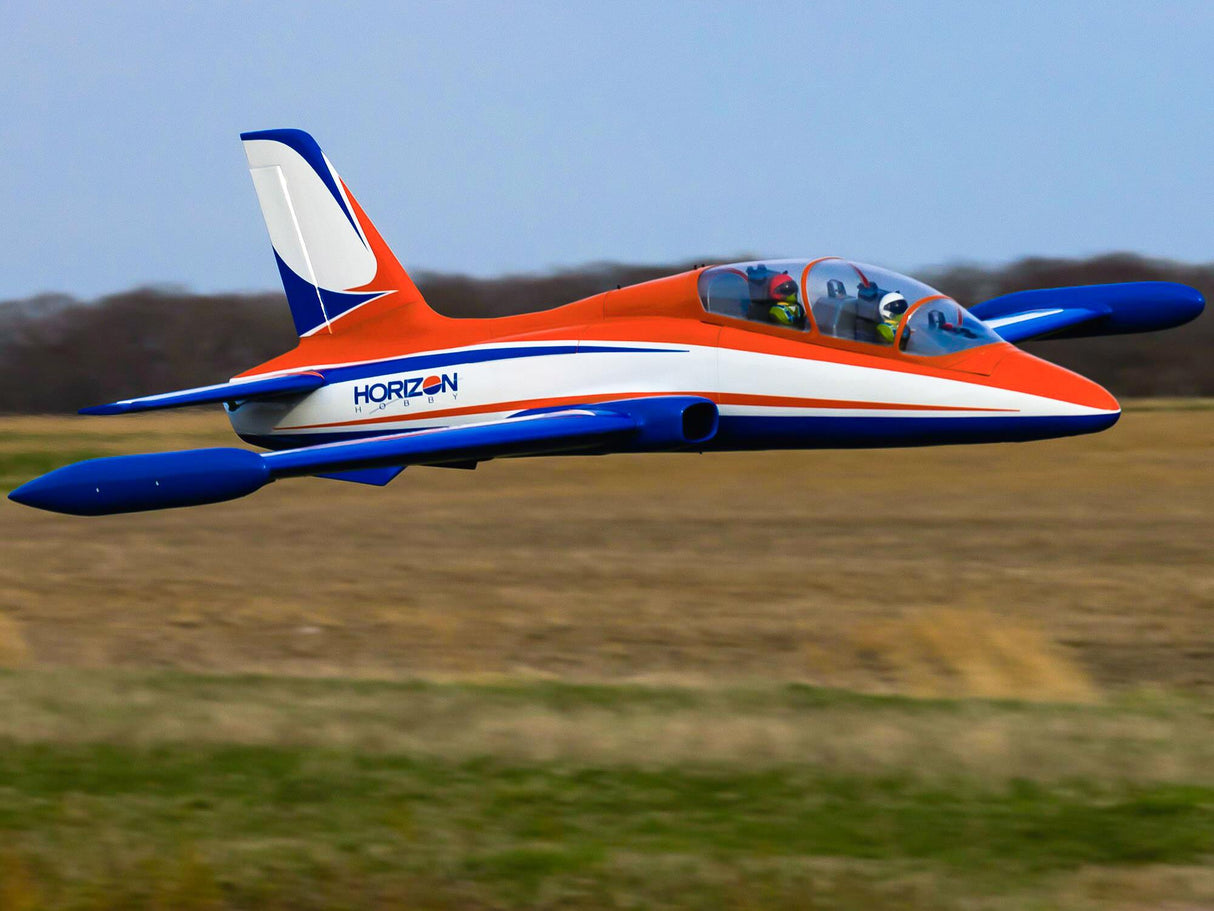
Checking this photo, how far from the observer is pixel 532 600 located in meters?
17.2

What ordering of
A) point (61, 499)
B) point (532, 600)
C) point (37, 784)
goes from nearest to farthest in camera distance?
1. point (37, 784)
2. point (61, 499)
3. point (532, 600)

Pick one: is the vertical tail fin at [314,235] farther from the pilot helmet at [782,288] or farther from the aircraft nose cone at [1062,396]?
the aircraft nose cone at [1062,396]

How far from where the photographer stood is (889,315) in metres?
12.1

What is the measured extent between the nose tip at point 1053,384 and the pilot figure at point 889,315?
93cm

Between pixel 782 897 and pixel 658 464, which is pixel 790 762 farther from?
pixel 658 464

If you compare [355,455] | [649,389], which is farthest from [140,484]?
[649,389]

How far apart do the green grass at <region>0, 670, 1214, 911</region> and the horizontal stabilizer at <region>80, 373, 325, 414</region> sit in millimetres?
4634

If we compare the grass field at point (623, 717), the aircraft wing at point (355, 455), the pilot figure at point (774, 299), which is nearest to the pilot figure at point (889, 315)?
the pilot figure at point (774, 299)

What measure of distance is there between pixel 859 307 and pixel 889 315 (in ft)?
0.87

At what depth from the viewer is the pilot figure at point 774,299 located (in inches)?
487

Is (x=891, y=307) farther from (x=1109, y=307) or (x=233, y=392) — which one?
(x=233, y=392)

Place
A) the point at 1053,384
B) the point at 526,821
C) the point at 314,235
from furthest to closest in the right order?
the point at 314,235 < the point at 1053,384 < the point at 526,821

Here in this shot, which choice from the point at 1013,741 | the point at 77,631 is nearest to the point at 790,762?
the point at 1013,741

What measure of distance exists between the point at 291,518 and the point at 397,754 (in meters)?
18.6
